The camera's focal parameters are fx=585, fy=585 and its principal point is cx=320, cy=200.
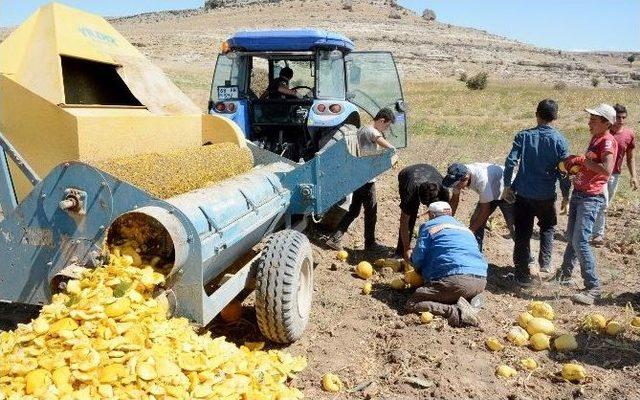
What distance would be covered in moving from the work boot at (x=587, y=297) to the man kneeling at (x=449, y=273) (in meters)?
1.08

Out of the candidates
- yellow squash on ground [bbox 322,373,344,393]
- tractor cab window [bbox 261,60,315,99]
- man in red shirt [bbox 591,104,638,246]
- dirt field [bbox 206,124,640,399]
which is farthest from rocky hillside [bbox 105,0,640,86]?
yellow squash on ground [bbox 322,373,344,393]

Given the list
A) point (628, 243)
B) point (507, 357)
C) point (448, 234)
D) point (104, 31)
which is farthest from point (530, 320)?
point (104, 31)

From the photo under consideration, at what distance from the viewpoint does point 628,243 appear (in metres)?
7.30

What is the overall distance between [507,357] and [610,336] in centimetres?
104

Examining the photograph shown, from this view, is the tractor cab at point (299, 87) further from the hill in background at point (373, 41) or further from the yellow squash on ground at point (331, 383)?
the hill in background at point (373, 41)

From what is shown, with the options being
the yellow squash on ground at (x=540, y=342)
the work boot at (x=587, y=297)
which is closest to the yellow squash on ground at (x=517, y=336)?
the yellow squash on ground at (x=540, y=342)

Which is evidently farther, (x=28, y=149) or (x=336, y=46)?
(x=336, y=46)

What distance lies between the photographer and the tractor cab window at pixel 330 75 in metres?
6.94

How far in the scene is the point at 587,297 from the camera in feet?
17.6

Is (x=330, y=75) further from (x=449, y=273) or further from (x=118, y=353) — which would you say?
(x=118, y=353)

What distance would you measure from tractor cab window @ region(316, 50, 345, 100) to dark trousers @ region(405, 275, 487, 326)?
3.01 meters

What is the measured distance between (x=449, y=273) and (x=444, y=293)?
17 cm

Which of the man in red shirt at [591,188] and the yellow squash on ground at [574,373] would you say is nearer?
the yellow squash on ground at [574,373]

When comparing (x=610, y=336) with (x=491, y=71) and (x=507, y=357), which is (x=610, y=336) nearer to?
(x=507, y=357)
